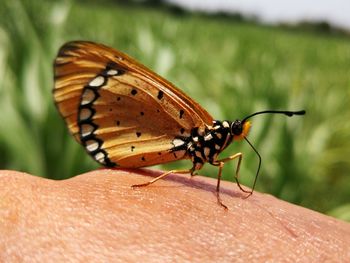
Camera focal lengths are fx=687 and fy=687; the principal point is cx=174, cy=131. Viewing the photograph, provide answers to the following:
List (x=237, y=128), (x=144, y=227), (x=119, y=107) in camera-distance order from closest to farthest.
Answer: (x=144, y=227) → (x=237, y=128) → (x=119, y=107)

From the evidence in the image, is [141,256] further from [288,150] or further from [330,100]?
[330,100]

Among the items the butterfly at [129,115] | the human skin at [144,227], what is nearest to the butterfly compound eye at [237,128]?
the butterfly at [129,115]

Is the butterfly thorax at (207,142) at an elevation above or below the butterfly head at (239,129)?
below

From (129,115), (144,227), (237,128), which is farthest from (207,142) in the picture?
(144,227)

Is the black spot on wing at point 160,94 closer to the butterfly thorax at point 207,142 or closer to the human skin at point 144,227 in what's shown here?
the butterfly thorax at point 207,142

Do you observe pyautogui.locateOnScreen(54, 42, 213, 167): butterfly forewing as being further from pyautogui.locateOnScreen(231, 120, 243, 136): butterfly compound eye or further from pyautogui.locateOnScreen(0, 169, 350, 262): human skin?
pyautogui.locateOnScreen(0, 169, 350, 262): human skin

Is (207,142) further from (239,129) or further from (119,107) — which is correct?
(119,107)

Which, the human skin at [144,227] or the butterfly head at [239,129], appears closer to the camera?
the human skin at [144,227]
